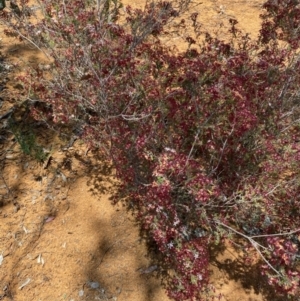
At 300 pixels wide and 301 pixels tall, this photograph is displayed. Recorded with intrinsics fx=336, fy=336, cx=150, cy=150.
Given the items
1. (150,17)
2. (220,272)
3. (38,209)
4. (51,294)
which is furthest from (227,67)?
(51,294)

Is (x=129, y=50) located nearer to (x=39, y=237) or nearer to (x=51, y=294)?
(x=39, y=237)

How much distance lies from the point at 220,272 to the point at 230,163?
3.51 ft

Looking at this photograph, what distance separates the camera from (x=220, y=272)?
126 inches

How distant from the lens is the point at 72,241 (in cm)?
334

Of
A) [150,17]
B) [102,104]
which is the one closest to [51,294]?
[102,104]

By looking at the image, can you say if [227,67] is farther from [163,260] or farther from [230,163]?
[163,260]

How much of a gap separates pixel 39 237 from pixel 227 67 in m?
2.83

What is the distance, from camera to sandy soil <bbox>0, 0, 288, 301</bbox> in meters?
3.08

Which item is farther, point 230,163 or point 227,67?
point 227,67

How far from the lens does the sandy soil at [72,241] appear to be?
121 inches

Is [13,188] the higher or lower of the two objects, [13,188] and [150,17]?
the lower

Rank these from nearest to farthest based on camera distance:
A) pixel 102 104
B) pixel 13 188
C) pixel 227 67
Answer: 1. pixel 102 104
2. pixel 13 188
3. pixel 227 67

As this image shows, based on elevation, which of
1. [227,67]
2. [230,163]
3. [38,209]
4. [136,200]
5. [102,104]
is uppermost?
[227,67]

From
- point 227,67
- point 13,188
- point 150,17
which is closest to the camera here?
point 13,188
